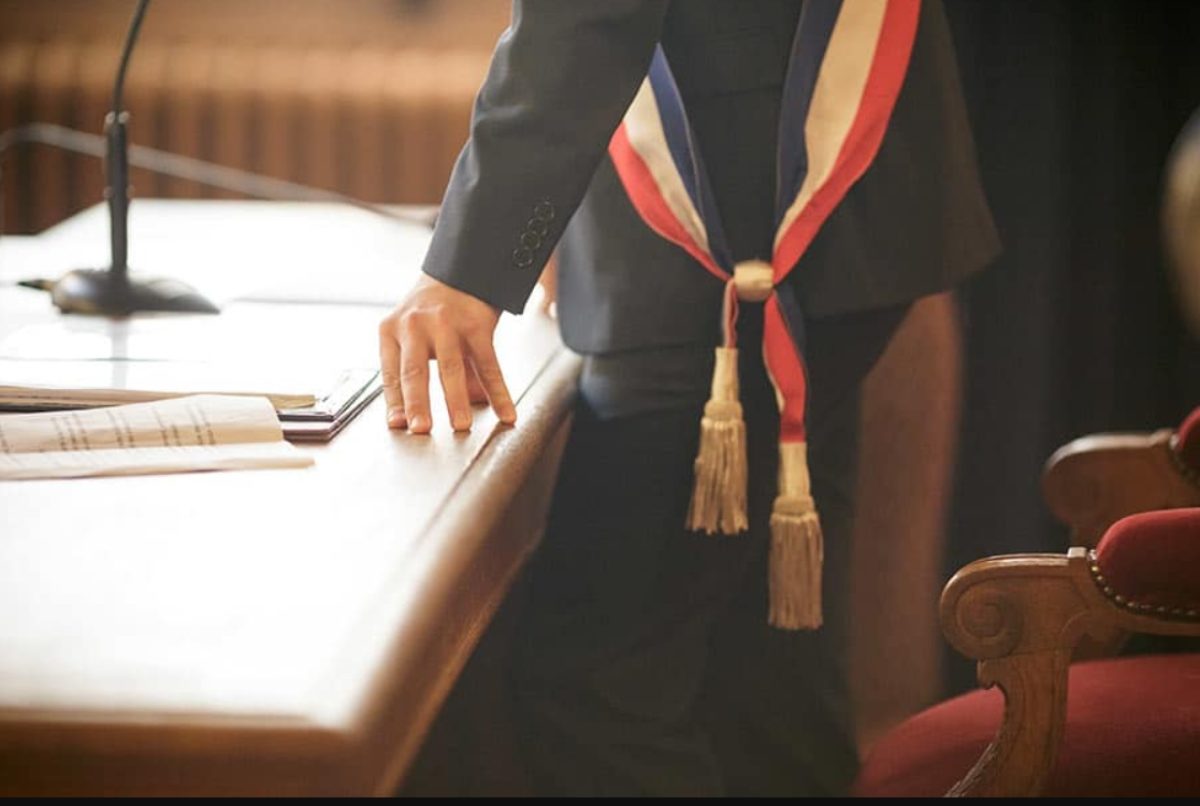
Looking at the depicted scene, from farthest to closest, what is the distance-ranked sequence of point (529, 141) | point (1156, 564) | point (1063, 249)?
point (1063, 249)
point (529, 141)
point (1156, 564)

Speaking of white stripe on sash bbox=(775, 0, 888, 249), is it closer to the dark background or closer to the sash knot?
the sash knot

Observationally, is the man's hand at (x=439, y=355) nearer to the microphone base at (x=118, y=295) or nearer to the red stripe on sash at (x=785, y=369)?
the red stripe on sash at (x=785, y=369)

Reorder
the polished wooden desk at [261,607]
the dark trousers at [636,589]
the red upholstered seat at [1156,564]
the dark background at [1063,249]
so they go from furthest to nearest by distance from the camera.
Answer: the dark background at [1063,249], the dark trousers at [636,589], the red upholstered seat at [1156,564], the polished wooden desk at [261,607]

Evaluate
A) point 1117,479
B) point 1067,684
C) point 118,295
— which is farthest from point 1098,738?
point 118,295

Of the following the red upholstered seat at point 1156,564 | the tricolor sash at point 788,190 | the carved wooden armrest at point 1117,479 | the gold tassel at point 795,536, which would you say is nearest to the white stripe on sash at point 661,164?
the tricolor sash at point 788,190

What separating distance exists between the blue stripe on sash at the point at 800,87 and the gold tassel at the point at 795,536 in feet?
0.80

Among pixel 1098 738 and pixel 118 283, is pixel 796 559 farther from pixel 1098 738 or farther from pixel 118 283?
pixel 118 283

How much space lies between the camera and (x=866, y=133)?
1.53m

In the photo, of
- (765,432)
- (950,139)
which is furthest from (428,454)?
(950,139)

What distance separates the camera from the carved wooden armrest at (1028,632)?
1.15 m

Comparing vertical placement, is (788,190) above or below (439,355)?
above

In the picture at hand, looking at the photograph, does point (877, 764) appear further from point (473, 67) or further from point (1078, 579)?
point (473, 67)

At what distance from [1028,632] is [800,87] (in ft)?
1.88

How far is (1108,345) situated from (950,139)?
92cm
